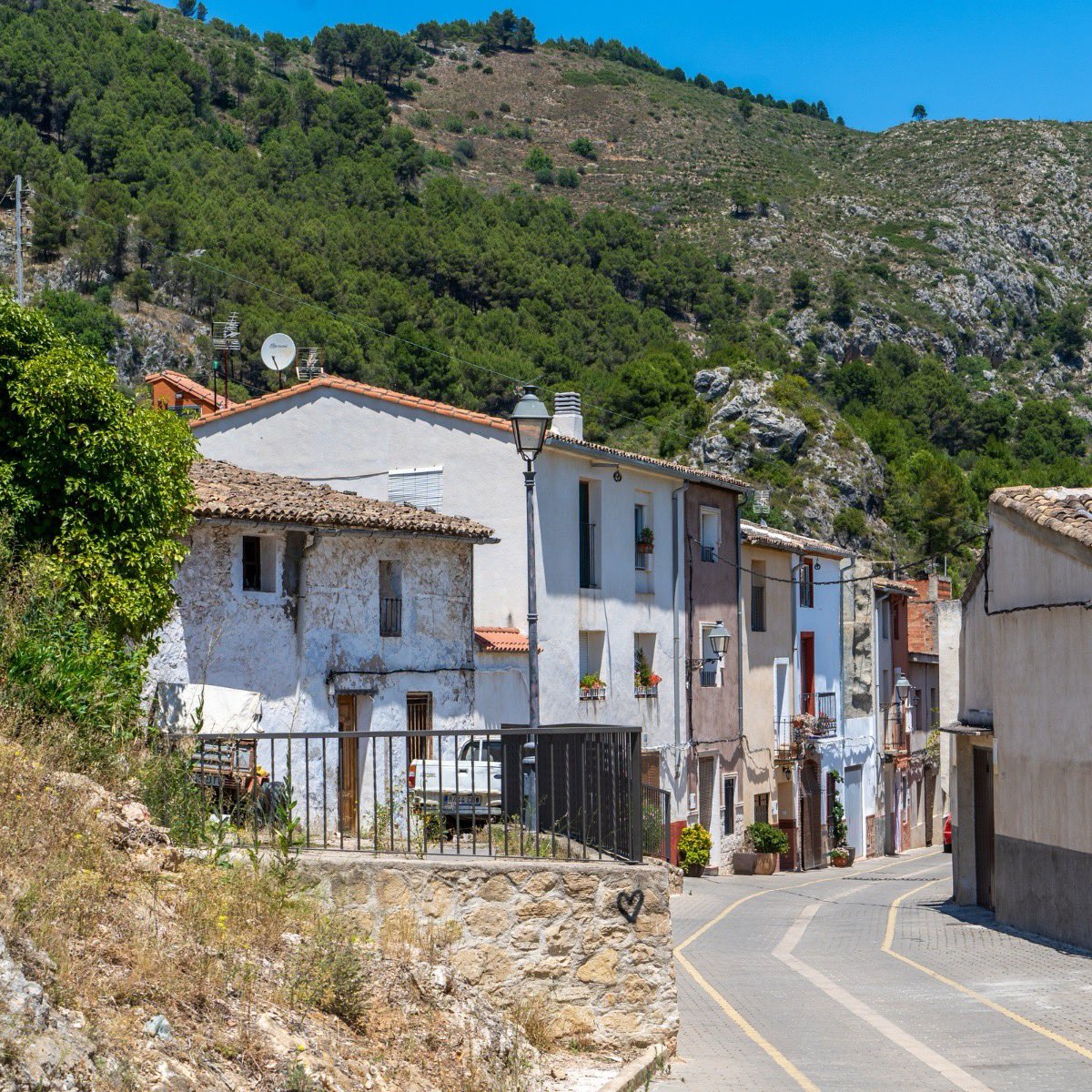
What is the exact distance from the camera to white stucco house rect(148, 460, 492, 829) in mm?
20906

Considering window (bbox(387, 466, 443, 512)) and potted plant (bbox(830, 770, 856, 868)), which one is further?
potted plant (bbox(830, 770, 856, 868))

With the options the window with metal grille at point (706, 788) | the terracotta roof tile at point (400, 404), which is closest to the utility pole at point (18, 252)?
the terracotta roof tile at point (400, 404)

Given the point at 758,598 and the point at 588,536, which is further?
the point at 758,598

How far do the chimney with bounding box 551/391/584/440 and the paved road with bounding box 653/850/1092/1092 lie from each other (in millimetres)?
11655

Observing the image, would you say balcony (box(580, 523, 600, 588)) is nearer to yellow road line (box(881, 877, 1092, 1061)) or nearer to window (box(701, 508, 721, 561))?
window (box(701, 508, 721, 561))

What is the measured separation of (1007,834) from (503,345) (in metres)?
65.8

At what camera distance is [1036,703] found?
21.0m

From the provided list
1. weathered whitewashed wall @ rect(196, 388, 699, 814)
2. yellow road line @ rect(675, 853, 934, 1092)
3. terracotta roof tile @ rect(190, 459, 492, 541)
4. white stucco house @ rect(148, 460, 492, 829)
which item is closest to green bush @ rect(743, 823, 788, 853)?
weathered whitewashed wall @ rect(196, 388, 699, 814)

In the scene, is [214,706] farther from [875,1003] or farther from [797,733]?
[797,733]

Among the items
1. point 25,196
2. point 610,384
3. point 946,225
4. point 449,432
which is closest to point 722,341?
point 610,384

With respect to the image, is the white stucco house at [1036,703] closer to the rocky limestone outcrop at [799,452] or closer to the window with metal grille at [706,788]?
the window with metal grille at [706,788]

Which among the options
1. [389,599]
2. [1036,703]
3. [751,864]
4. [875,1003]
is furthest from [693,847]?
[875,1003]

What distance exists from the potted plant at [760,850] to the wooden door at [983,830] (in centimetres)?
1338

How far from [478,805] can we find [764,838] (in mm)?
28925
